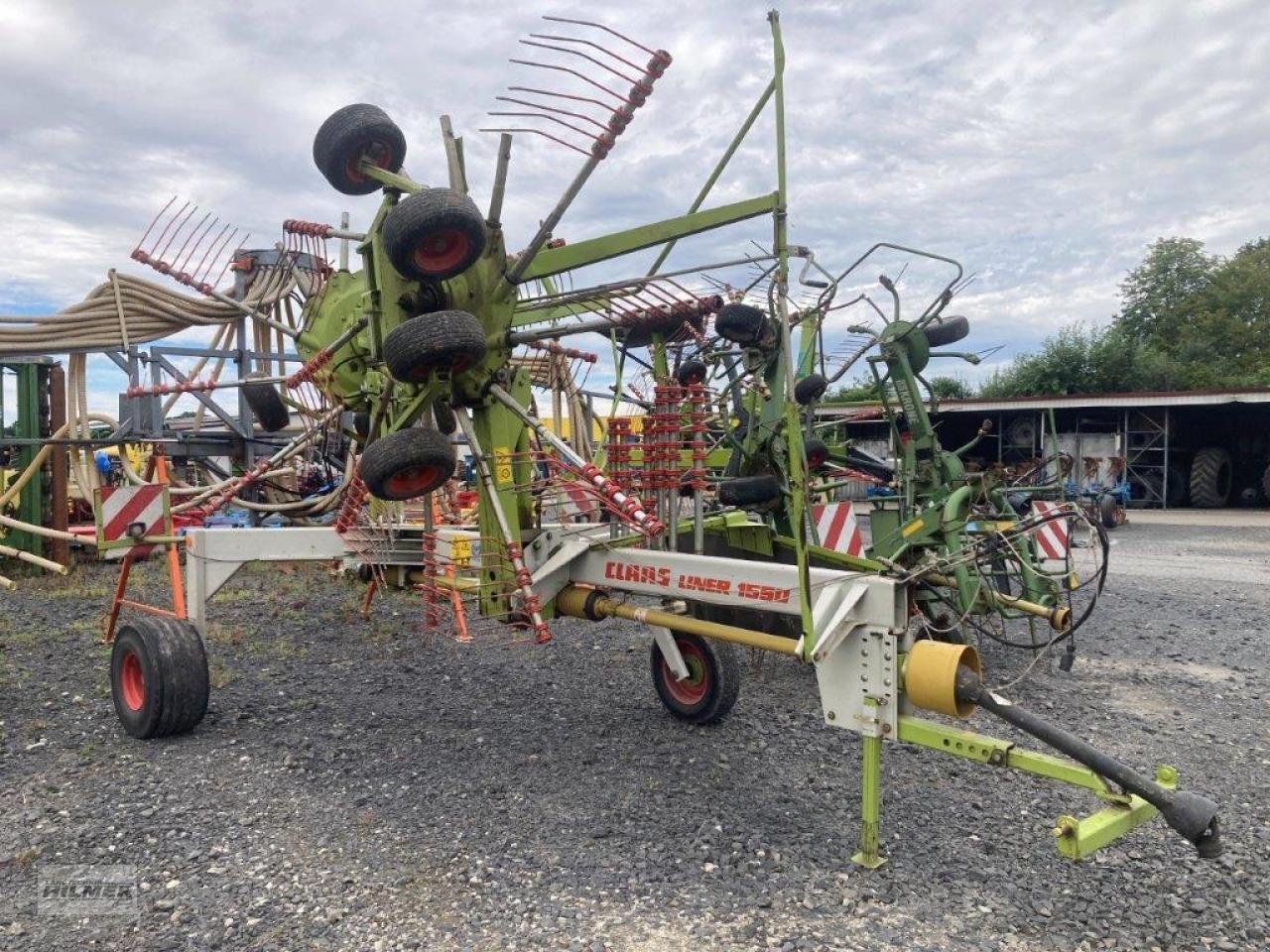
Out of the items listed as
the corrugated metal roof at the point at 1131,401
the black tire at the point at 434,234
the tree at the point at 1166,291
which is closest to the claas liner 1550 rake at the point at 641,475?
the black tire at the point at 434,234

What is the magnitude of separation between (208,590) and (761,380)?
355 cm

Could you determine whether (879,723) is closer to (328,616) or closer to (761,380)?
(761,380)

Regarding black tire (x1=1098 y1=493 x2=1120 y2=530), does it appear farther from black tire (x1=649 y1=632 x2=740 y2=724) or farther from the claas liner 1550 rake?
black tire (x1=649 y1=632 x2=740 y2=724)

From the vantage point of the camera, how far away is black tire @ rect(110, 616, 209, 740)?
456 centimetres

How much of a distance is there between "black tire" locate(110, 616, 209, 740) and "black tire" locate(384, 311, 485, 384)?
209cm

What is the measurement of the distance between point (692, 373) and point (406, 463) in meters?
1.51

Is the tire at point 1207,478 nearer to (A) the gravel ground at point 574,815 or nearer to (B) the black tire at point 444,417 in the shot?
(A) the gravel ground at point 574,815

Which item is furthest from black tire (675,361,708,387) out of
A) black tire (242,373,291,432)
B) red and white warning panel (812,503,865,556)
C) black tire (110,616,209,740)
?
red and white warning panel (812,503,865,556)

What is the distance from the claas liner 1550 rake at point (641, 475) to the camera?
3104mm

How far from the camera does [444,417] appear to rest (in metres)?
4.59

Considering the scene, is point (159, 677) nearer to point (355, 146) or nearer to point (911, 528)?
point (355, 146)

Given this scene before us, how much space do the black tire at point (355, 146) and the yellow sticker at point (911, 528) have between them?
3978mm

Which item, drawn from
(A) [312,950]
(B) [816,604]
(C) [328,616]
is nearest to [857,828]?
(B) [816,604]

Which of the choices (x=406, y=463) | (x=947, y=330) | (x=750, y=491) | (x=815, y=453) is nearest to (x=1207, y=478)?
(x=947, y=330)
